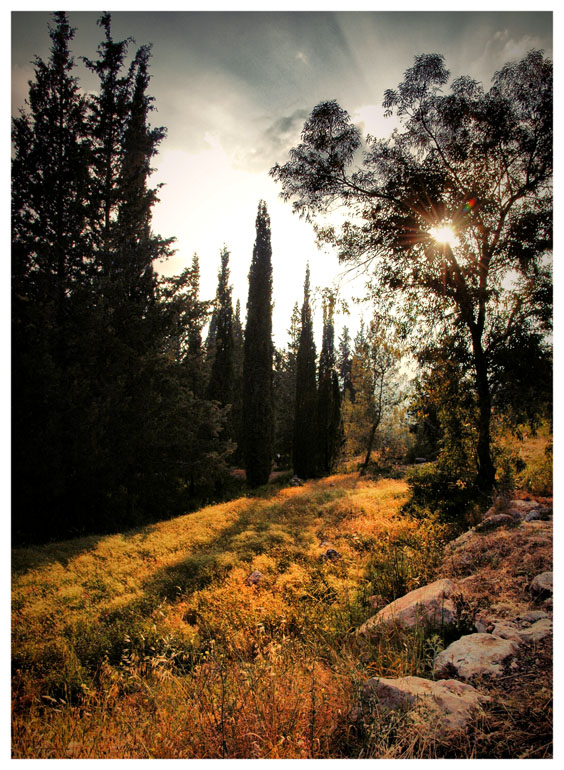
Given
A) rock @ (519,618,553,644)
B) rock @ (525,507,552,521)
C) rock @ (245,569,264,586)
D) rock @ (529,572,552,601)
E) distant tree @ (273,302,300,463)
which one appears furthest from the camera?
distant tree @ (273,302,300,463)

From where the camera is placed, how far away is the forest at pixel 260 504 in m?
1.93

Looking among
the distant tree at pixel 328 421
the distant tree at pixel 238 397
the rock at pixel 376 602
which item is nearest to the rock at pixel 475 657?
the rock at pixel 376 602

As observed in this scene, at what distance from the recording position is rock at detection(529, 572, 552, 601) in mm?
2398

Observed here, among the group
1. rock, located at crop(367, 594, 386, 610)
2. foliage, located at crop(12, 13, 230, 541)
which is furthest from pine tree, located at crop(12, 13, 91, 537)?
rock, located at crop(367, 594, 386, 610)

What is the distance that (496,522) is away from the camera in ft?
12.6

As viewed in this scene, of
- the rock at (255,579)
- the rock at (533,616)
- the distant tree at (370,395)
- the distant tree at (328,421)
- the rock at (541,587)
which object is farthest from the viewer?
the distant tree at (328,421)

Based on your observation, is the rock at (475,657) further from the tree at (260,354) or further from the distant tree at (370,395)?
the distant tree at (370,395)

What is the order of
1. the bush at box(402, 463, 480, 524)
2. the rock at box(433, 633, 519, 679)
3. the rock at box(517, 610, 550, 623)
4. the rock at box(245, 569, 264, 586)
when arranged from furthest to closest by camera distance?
the bush at box(402, 463, 480, 524)
the rock at box(245, 569, 264, 586)
the rock at box(517, 610, 550, 623)
the rock at box(433, 633, 519, 679)

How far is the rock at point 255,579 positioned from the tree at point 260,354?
36.5 feet

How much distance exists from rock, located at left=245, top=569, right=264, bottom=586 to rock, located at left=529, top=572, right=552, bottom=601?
312 centimetres

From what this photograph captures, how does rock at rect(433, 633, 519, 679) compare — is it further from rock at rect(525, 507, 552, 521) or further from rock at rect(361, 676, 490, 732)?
rock at rect(525, 507, 552, 521)

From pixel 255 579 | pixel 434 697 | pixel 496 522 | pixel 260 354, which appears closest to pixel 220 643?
pixel 255 579

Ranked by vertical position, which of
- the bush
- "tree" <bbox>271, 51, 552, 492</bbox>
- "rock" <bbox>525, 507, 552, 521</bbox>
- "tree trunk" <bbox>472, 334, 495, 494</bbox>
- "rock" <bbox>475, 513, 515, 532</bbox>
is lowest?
the bush

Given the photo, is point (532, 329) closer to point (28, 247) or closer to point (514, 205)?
point (514, 205)
